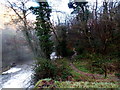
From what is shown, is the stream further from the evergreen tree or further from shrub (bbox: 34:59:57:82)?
the evergreen tree

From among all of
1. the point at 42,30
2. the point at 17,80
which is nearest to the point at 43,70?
the point at 17,80

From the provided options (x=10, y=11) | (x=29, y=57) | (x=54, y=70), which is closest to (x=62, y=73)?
(x=54, y=70)

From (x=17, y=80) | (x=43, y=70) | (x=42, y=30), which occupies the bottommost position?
(x=17, y=80)

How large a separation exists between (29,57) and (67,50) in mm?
3758

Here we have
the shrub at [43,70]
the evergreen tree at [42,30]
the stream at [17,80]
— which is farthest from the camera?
the evergreen tree at [42,30]

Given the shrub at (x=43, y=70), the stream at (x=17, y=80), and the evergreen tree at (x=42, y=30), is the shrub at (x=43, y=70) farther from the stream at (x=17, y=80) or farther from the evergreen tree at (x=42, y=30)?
the evergreen tree at (x=42, y=30)

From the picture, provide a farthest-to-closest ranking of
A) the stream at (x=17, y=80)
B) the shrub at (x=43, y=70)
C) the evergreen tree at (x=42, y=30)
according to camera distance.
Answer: the evergreen tree at (x=42, y=30) → the stream at (x=17, y=80) → the shrub at (x=43, y=70)

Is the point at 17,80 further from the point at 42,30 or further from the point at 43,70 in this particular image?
the point at 42,30

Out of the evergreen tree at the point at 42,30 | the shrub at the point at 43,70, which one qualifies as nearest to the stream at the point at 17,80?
the shrub at the point at 43,70

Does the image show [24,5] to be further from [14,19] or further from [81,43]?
[81,43]

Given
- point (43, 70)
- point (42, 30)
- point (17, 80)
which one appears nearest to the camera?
point (43, 70)

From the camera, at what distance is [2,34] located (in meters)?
8.72

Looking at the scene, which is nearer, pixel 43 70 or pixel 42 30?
pixel 43 70

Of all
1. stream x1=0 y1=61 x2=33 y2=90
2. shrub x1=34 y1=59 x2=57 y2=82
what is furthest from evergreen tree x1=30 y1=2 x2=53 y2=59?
shrub x1=34 y1=59 x2=57 y2=82
